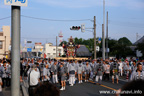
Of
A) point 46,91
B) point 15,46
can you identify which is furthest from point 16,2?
point 46,91

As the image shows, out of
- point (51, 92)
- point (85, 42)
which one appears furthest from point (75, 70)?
point (85, 42)

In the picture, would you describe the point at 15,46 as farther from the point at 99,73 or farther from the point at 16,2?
the point at 99,73

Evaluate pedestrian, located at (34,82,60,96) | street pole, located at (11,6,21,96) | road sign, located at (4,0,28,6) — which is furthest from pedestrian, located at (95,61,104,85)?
pedestrian, located at (34,82,60,96)

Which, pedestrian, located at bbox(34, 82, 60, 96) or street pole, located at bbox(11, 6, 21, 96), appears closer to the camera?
pedestrian, located at bbox(34, 82, 60, 96)

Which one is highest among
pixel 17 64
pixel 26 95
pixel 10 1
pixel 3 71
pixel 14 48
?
pixel 10 1

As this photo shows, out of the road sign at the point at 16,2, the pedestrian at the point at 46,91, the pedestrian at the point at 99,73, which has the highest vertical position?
the road sign at the point at 16,2

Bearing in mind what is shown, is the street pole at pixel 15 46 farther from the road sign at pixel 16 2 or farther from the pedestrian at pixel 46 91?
the pedestrian at pixel 46 91

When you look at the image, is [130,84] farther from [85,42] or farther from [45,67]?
[85,42]

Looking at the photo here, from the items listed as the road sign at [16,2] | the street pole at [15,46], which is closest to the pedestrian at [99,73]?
the street pole at [15,46]

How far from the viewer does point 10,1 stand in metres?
6.04

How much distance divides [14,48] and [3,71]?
9.43 meters

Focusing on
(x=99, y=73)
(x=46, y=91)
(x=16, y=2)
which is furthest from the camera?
(x=99, y=73)

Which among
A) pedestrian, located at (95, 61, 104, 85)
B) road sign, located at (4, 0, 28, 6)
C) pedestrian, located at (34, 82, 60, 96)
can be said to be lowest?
pedestrian, located at (95, 61, 104, 85)

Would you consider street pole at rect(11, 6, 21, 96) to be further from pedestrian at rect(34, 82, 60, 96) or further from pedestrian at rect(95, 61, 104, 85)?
pedestrian at rect(95, 61, 104, 85)
